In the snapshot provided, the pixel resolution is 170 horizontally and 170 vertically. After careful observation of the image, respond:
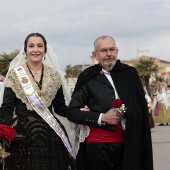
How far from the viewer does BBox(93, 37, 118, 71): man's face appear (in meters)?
4.02

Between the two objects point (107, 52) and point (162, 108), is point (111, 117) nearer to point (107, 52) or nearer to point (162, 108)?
point (107, 52)

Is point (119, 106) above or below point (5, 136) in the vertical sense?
above

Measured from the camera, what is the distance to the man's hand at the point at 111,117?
3758 millimetres

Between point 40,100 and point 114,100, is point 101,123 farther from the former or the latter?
point 40,100

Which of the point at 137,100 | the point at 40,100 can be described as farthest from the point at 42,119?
the point at 137,100

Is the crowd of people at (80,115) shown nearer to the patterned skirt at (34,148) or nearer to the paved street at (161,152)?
the patterned skirt at (34,148)

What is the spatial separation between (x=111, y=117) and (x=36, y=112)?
81 cm

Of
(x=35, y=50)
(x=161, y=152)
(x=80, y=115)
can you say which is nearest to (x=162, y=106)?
(x=161, y=152)

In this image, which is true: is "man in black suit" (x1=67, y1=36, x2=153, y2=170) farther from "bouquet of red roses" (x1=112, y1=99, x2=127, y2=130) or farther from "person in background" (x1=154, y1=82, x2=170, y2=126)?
"person in background" (x1=154, y1=82, x2=170, y2=126)

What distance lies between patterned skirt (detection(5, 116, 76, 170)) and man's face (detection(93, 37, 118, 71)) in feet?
2.56

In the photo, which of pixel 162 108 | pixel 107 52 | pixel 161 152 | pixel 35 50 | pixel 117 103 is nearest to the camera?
pixel 117 103

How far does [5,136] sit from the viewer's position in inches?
154

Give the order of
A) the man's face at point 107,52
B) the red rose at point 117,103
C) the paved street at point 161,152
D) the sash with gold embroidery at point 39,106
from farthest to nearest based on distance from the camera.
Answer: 1. the paved street at point 161,152
2. the sash with gold embroidery at point 39,106
3. the man's face at point 107,52
4. the red rose at point 117,103

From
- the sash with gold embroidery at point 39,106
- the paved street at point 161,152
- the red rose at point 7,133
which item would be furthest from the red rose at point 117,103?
the paved street at point 161,152
